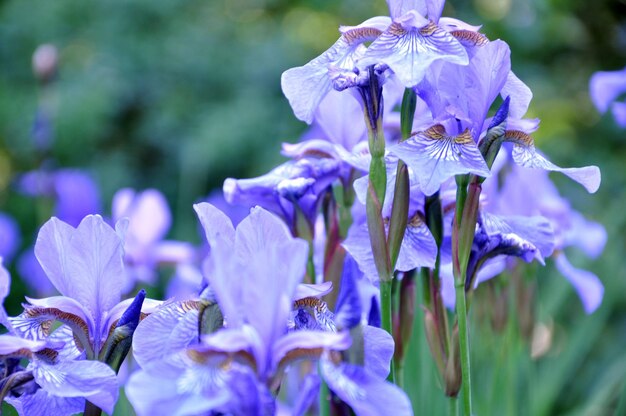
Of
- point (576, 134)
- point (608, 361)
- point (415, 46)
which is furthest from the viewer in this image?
point (576, 134)

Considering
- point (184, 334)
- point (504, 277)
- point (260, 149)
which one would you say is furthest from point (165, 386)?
point (260, 149)

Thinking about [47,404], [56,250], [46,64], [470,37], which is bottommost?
[46,64]

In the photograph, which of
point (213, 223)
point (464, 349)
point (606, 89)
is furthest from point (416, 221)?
point (606, 89)

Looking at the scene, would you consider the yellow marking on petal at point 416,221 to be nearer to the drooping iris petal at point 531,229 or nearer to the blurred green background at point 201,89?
the drooping iris petal at point 531,229

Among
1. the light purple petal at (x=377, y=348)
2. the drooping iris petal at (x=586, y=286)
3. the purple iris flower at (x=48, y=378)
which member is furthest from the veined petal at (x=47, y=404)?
the drooping iris petal at (x=586, y=286)

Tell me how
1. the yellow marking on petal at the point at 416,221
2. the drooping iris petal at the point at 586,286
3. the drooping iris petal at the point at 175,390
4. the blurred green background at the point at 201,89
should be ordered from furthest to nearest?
1. the blurred green background at the point at 201,89
2. the drooping iris petal at the point at 586,286
3. the yellow marking on petal at the point at 416,221
4. the drooping iris petal at the point at 175,390

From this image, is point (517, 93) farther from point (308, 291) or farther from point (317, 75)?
point (308, 291)

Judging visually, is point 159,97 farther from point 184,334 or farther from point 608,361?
point 184,334
